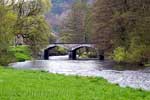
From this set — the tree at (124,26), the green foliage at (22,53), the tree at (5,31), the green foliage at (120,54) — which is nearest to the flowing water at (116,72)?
the tree at (5,31)

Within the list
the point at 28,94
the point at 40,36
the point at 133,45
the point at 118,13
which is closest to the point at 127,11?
the point at 118,13

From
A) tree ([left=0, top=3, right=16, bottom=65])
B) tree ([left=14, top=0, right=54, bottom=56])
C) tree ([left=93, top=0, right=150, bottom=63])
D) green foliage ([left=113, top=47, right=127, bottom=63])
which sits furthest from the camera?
tree ([left=14, top=0, right=54, bottom=56])

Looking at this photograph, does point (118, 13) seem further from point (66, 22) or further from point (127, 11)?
point (66, 22)

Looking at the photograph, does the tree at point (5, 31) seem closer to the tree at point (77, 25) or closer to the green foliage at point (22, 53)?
the green foliage at point (22, 53)

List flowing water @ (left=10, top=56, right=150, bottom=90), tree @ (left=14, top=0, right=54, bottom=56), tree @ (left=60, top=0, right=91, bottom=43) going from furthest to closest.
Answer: tree @ (left=60, top=0, right=91, bottom=43)
tree @ (left=14, top=0, right=54, bottom=56)
flowing water @ (left=10, top=56, right=150, bottom=90)

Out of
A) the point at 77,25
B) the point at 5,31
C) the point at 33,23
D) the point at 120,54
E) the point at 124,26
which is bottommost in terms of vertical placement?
the point at 120,54

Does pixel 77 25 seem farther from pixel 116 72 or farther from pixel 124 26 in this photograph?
pixel 116 72

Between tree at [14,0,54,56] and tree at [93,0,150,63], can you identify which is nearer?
tree at [93,0,150,63]

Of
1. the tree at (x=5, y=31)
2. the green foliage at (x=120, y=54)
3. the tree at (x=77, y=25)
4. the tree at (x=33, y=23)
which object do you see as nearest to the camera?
the tree at (x=5, y=31)

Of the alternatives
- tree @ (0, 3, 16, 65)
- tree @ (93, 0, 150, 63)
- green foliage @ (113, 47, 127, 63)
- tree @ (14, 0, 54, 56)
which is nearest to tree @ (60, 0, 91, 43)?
tree @ (14, 0, 54, 56)

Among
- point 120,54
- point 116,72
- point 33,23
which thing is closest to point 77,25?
point 33,23

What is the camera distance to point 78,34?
89.9m

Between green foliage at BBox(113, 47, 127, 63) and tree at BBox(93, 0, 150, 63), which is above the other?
tree at BBox(93, 0, 150, 63)

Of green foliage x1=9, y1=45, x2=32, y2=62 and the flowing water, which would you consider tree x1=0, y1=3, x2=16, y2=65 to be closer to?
the flowing water
